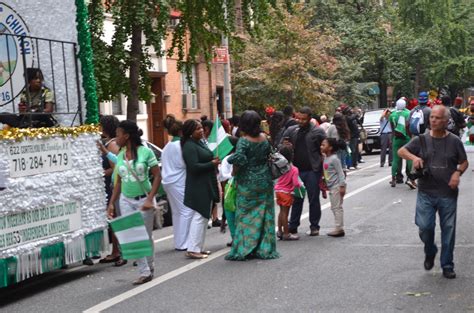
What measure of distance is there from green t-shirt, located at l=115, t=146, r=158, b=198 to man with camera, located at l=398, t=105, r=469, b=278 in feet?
8.91

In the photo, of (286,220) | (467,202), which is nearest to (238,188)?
(286,220)

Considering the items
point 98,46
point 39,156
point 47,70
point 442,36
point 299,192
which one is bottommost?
point 299,192

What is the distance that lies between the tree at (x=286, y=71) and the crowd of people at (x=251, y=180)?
18242 mm

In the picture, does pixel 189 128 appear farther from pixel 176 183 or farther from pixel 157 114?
pixel 157 114

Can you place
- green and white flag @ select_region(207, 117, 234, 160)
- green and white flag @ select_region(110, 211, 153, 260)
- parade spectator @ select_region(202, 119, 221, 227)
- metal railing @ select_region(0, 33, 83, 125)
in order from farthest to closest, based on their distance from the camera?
parade spectator @ select_region(202, 119, 221, 227) < green and white flag @ select_region(207, 117, 234, 160) < metal railing @ select_region(0, 33, 83, 125) < green and white flag @ select_region(110, 211, 153, 260)

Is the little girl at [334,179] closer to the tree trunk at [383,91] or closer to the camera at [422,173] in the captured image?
the camera at [422,173]

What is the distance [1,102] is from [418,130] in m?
9.44

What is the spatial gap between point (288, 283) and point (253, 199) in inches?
71.4

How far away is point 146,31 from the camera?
15.9 meters

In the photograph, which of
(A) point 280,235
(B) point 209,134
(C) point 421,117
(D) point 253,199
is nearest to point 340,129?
(C) point 421,117

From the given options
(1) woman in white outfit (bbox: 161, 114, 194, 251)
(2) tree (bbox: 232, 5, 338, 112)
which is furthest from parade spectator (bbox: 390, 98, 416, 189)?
(2) tree (bbox: 232, 5, 338, 112)

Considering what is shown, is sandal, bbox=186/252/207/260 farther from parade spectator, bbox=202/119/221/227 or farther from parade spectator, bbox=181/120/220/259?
parade spectator, bbox=202/119/221/227

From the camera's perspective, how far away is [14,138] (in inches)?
340

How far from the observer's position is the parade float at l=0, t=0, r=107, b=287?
8617mm
